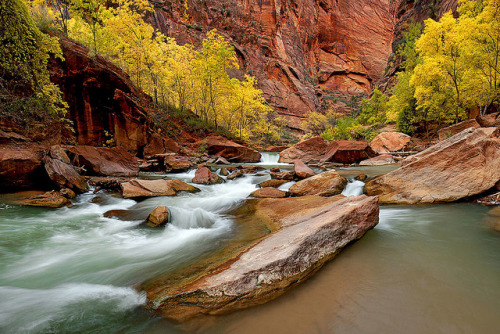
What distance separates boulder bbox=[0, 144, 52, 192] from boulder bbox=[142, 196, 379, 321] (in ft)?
21.3

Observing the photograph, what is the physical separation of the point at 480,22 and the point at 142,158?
22.9 meters

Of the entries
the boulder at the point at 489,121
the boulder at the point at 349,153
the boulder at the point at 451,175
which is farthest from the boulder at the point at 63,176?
the boulder at the point at 489,121

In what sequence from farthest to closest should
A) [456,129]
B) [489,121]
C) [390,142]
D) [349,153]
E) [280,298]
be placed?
1. [390,142]
2. [456,129]
3. [349,153]
4. [489,121]
5. [280,298]

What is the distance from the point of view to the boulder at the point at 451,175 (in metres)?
4.93

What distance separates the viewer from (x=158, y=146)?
14867 millimetres

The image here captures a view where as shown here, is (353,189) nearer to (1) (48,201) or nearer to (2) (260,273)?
(2) (260,273)

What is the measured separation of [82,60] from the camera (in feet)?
39.5

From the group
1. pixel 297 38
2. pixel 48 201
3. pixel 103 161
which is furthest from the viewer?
pixel 297 38

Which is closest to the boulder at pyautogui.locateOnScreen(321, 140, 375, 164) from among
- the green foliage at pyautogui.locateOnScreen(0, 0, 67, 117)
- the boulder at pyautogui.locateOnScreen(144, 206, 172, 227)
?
the boulder at pyautogui.locateOnScreen(144, 206, 172, 227)

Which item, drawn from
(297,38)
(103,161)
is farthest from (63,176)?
(297,38)

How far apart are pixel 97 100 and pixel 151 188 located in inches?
359

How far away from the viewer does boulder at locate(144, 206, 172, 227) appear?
4.74 meters

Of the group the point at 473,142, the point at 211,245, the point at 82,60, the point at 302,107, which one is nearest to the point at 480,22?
the point at 473,142

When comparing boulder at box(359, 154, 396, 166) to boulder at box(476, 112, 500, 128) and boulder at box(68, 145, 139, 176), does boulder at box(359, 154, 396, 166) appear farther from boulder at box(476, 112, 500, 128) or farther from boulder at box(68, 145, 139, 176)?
boulder at box(68, 145, 139, 176)
